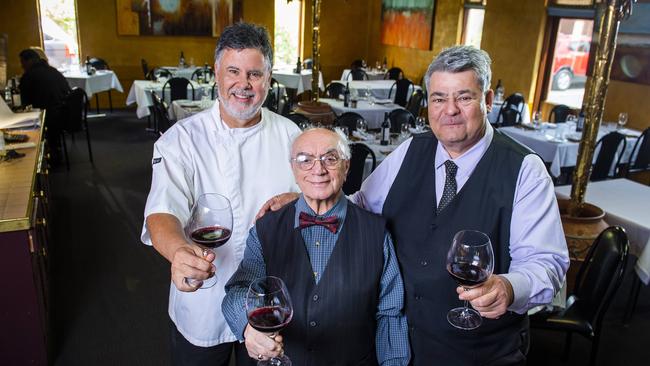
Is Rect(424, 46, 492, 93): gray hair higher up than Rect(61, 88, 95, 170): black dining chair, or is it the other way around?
Rect(424, 46, 492, 93): gray hair

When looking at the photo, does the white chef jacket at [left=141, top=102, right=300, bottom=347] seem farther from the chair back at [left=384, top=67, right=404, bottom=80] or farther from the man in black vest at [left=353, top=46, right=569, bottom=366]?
the chair back at [left=384, top=67, right=404, bottom=80]

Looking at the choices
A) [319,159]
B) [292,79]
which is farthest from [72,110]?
[319,159]

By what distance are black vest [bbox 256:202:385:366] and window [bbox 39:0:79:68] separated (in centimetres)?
1039

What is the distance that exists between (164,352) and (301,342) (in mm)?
2040

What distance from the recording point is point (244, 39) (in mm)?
1801

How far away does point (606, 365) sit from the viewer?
3.40m

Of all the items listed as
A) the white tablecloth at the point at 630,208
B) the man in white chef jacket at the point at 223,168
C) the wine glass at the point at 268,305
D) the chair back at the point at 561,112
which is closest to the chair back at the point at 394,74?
the chair back at the point at 561,112

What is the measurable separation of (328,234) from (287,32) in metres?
11.7

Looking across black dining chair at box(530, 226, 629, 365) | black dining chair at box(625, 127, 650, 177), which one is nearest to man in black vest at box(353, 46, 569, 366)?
black dining chair at box(530, 226, 629, 365)

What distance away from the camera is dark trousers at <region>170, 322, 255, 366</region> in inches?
80.1

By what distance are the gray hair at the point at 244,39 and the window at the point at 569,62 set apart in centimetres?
768

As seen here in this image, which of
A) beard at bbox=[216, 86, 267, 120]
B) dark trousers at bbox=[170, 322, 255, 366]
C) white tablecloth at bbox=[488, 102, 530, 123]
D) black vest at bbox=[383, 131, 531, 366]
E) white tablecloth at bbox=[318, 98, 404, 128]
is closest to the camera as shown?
black vest at bbox=[383, 131, 531, 366]

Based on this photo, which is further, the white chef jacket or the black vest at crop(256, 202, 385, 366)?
the white chef jacket

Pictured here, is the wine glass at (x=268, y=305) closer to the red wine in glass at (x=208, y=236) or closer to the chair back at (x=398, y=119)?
the red wine in glass at (x=208, y=236)
